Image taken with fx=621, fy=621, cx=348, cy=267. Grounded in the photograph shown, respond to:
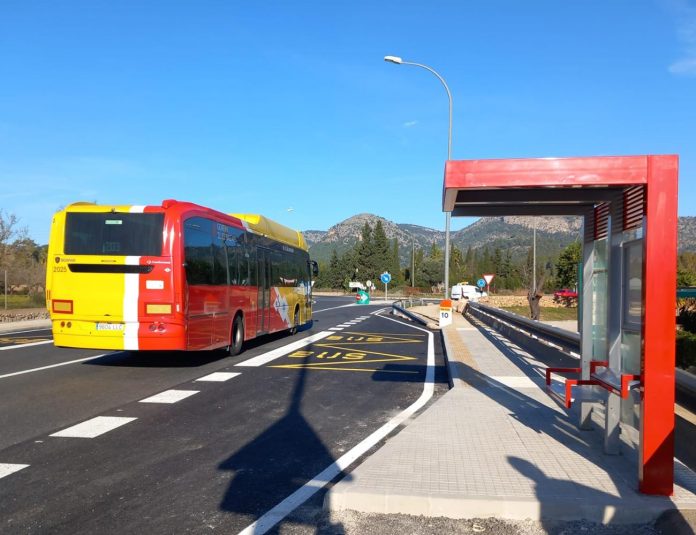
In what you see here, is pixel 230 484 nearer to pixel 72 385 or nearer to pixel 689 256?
pixel 72 385

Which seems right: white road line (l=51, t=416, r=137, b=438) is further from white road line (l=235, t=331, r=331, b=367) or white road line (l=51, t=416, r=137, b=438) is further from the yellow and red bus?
white road line (l=235, t=331, r=331, b=367)

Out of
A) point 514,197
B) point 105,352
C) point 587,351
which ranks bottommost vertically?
point 105,352

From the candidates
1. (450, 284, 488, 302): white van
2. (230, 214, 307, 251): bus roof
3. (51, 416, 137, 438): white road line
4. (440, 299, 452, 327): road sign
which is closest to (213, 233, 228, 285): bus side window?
(230, 214, 307, 251): bus roof

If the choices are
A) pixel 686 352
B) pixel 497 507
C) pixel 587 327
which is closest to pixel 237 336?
pixel 686 352

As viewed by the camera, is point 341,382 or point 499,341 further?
point 499,341

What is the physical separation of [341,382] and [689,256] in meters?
53.6

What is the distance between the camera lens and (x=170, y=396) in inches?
356

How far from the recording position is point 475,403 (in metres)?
8.36

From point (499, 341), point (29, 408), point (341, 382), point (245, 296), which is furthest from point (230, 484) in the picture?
point (499, 341)

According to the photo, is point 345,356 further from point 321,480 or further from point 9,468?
point 9,468

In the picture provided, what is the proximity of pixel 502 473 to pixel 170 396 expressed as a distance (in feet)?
18.0

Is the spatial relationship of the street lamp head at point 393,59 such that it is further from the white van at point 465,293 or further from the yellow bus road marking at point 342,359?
the white van at point 465,293

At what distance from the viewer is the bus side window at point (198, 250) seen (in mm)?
11227

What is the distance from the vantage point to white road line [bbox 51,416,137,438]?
6.75 m
